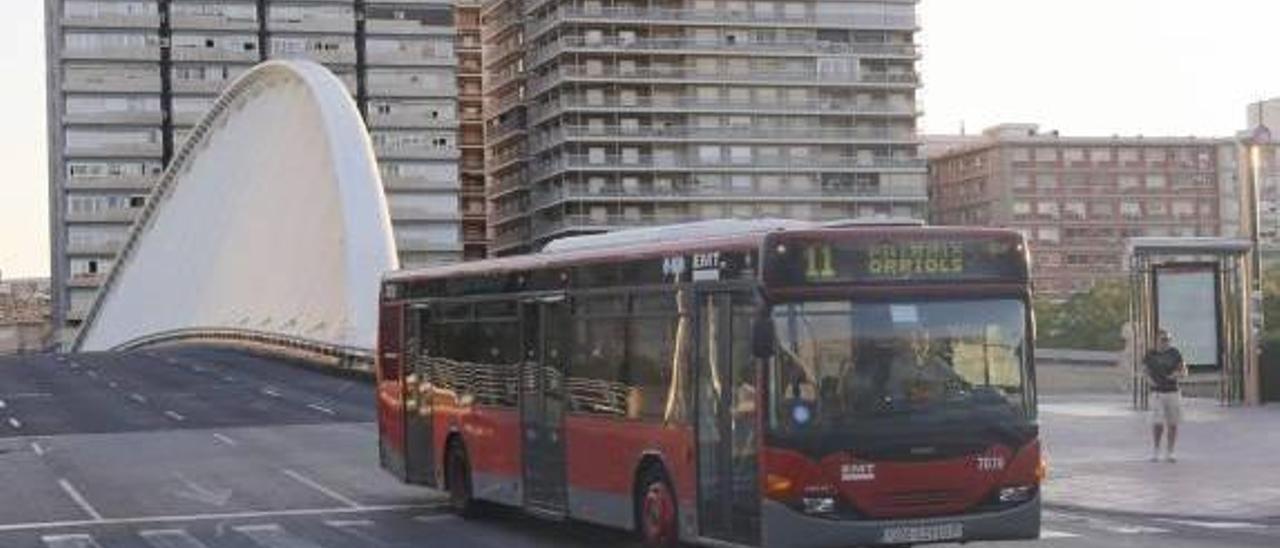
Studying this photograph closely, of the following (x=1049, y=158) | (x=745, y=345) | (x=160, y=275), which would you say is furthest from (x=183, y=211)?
(x=745, y=345)

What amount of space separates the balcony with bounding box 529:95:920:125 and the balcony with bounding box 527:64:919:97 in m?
1.42

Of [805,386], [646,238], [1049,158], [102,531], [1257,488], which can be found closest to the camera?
[805,386]

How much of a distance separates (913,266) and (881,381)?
0.86m

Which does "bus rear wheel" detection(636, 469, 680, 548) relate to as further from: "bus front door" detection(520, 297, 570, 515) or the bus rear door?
the bus rear door

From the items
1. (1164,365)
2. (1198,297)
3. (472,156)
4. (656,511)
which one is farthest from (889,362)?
(472,156)

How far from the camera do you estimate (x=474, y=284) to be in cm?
1794

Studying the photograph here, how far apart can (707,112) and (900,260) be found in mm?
124312

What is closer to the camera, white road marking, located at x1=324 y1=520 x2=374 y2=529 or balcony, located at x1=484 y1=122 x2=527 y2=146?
white road marking, located at x1=324 y1=520 x2=374 y2=529

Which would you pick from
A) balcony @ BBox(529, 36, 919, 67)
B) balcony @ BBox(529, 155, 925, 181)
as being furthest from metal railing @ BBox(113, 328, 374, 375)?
balcony @ BBox(529, 36, 919, 67)

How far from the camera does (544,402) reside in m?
16.1

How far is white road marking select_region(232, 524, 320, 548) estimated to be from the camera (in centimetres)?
1594

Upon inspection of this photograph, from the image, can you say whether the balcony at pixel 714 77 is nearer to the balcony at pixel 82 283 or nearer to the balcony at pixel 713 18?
the balcony at pixel 713 18

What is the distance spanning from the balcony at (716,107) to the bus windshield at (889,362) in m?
122

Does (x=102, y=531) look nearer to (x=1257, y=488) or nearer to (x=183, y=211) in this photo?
(x=1257, y=488)
